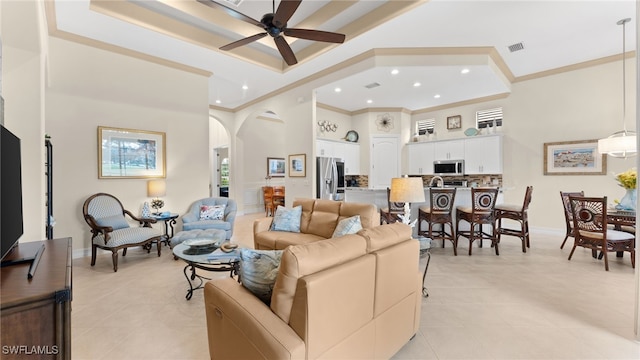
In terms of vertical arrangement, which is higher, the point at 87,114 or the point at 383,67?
the point at 383,67

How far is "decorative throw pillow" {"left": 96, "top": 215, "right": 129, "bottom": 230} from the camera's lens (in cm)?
380

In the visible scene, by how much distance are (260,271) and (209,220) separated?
3.37 meters

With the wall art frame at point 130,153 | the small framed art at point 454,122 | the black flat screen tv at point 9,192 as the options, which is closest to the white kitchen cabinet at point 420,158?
the small framed art at point 454,122

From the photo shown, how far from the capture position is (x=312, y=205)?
12.8ft

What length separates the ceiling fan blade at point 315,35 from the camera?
2.97 meters

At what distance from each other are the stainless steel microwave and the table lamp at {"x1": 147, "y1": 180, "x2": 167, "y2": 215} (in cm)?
632

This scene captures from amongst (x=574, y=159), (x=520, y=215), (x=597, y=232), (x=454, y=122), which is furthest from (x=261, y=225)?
(x=574, y=159)

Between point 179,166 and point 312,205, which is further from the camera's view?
point 179,166

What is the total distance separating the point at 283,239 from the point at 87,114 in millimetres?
3583

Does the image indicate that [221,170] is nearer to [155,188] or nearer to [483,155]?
[155,188]

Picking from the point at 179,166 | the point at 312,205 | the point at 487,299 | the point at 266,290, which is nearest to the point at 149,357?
the point at 266,290

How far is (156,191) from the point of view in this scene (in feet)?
14.6

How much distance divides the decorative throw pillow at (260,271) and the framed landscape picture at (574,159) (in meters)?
6.29

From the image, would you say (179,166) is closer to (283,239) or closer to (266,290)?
(283,239)
